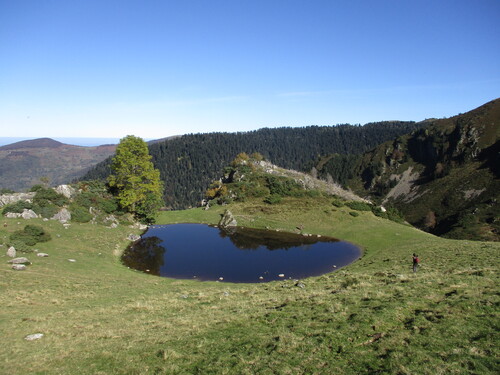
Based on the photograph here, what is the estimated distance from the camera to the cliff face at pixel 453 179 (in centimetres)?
10331

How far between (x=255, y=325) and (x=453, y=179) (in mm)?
158381

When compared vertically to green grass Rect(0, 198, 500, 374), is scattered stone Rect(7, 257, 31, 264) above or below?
below

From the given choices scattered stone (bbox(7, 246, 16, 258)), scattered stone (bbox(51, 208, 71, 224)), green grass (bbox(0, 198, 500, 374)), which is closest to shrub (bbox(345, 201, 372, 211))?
green grass (bbox(0, 198, 500, 374))

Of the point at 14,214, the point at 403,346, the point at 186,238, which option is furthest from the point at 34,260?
the point at 403,346

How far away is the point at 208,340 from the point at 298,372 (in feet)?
18.2

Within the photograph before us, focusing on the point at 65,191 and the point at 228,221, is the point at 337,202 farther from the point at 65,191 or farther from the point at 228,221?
the point at 65,191

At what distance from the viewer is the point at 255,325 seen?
54.2 ft

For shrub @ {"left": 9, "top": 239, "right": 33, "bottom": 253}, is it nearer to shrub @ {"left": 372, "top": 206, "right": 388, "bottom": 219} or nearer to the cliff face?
shrub @ {"left": 372, "top": 206, "right": 388, "bottom": 219}

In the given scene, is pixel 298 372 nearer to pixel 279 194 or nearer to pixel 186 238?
pixel 186 238

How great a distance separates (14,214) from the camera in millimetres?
47406

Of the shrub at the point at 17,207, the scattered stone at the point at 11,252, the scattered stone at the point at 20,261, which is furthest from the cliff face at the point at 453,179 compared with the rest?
the shrub at the point at 17,207

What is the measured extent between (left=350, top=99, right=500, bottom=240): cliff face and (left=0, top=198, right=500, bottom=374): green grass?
85189 millimetres

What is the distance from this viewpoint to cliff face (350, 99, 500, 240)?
339 ft

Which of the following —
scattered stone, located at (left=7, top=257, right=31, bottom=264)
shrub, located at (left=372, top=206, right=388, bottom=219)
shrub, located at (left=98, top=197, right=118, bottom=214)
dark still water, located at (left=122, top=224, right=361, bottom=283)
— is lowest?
dark still water, located at (left=122, top=224, right=361, bottom=283)
